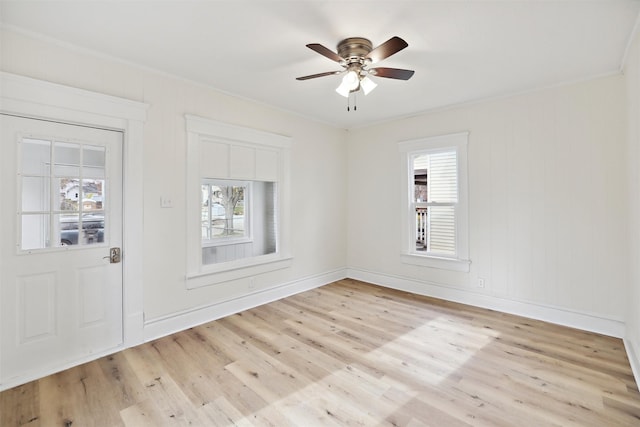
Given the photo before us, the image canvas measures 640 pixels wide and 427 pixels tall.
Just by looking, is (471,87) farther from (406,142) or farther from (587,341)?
(587,341)

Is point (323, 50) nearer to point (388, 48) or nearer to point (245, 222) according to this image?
point (388, 48)

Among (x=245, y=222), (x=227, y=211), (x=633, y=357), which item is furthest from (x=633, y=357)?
(x=227, y=211)

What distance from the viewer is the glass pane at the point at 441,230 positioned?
4.27 m

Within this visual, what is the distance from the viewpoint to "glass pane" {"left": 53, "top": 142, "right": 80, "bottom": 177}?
255 cm

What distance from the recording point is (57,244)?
2.55 meters

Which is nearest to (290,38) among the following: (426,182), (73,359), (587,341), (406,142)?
(406,142)

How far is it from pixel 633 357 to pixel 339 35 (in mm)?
3601

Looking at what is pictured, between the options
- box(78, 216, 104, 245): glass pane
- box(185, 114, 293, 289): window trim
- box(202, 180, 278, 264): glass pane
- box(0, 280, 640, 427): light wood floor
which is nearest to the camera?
box(0, 280, 640, 427): light wood floor

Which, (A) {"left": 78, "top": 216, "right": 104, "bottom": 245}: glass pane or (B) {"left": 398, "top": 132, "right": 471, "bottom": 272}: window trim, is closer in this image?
(A) {"left": 78, "top": 216, "right": 104, "bottom": 245}: glass pane

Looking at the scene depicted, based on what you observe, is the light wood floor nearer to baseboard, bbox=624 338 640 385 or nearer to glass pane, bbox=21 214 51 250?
baseboard, bbox=624 338 640 385

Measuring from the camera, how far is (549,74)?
3.11m

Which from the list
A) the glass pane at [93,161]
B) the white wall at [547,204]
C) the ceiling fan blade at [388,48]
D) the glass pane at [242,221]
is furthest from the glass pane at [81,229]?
the white wall at [547,204]

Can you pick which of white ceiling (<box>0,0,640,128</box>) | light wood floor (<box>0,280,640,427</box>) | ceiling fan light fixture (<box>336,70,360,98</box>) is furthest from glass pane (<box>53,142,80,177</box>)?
ceiling fan light fixture (<box>336,70,360,98</box>)

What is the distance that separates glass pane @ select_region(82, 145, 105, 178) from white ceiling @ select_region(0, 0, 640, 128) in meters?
0.87
